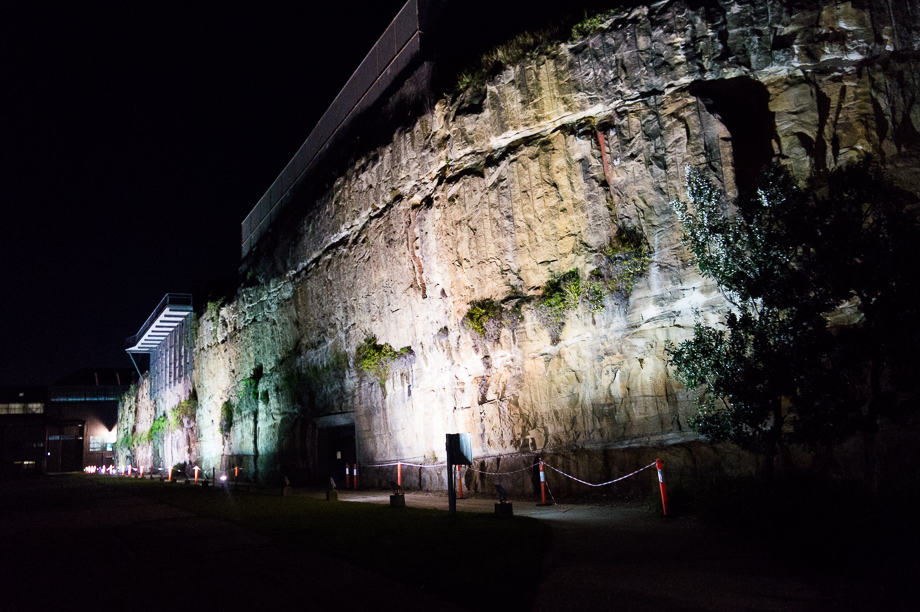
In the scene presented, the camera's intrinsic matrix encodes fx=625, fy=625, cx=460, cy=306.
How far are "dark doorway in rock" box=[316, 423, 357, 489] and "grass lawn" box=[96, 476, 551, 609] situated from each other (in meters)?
12.7

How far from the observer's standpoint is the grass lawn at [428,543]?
652 cm

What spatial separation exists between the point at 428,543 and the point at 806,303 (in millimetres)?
6666

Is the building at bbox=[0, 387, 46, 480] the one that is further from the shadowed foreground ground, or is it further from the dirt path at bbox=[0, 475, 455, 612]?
the shadowed foreground ground

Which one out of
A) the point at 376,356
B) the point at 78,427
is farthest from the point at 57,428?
the point at 376,356

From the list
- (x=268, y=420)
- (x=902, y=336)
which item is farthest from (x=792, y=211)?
(x=268, y=420)

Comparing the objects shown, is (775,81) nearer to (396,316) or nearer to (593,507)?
(593,507)

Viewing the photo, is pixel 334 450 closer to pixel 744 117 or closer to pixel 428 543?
pixel 428 543

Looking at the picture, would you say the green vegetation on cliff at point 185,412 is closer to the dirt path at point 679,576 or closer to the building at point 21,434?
the dirt path at point 679,576

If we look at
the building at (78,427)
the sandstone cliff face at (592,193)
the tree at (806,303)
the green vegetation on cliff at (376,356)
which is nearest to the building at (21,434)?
the building at (78,427)

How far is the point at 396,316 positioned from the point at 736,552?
52.8 feet

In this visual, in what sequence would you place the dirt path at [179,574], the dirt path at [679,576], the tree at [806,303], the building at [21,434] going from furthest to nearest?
1. the building at [21,434]
2. the tree at [806,303]
3. the dirt path at [179,574]
4. the dirt path at [679,576]

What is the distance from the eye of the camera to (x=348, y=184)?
25.3 m

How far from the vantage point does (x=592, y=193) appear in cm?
1580

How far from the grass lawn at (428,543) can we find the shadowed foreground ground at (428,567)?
3 cm
